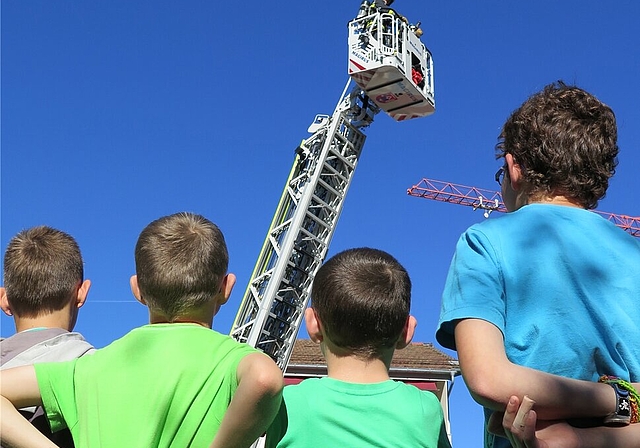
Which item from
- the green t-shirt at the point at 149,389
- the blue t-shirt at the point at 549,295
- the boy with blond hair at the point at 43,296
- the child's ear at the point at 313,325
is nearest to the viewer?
the blue t-shirt at the point at 549,295

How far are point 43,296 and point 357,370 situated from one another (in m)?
1.21

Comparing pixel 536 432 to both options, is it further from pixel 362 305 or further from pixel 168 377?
pixel 168 377

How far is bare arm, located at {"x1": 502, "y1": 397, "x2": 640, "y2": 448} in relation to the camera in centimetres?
168

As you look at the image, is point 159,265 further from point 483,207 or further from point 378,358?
point 483,207

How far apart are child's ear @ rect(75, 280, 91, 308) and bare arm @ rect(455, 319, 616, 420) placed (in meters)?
1.63

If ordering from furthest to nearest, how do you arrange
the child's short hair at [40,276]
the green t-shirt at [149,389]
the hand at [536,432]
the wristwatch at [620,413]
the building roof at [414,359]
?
the building roof at [414,359] < the child's short hair at [40,276] < the green t-shirt at [149,389] < the wristwatch at [620,413] < the hand at [536,432]

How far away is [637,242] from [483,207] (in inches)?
2134

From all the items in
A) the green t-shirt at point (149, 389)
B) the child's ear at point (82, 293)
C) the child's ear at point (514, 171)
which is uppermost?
the child's ear at point (514, 171)

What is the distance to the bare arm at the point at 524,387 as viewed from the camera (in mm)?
1768

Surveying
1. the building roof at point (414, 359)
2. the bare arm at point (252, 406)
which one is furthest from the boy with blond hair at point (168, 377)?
the building roof at point (414, 359)

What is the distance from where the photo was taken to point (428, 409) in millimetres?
2369

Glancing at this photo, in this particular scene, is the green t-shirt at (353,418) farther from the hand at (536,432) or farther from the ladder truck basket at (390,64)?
the ladder truck basket at (390,64)

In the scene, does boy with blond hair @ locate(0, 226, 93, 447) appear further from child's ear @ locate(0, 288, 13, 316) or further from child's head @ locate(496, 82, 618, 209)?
child's head @ locate(496, 82, 618, 209)

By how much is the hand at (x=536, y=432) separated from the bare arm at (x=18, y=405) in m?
1.21
